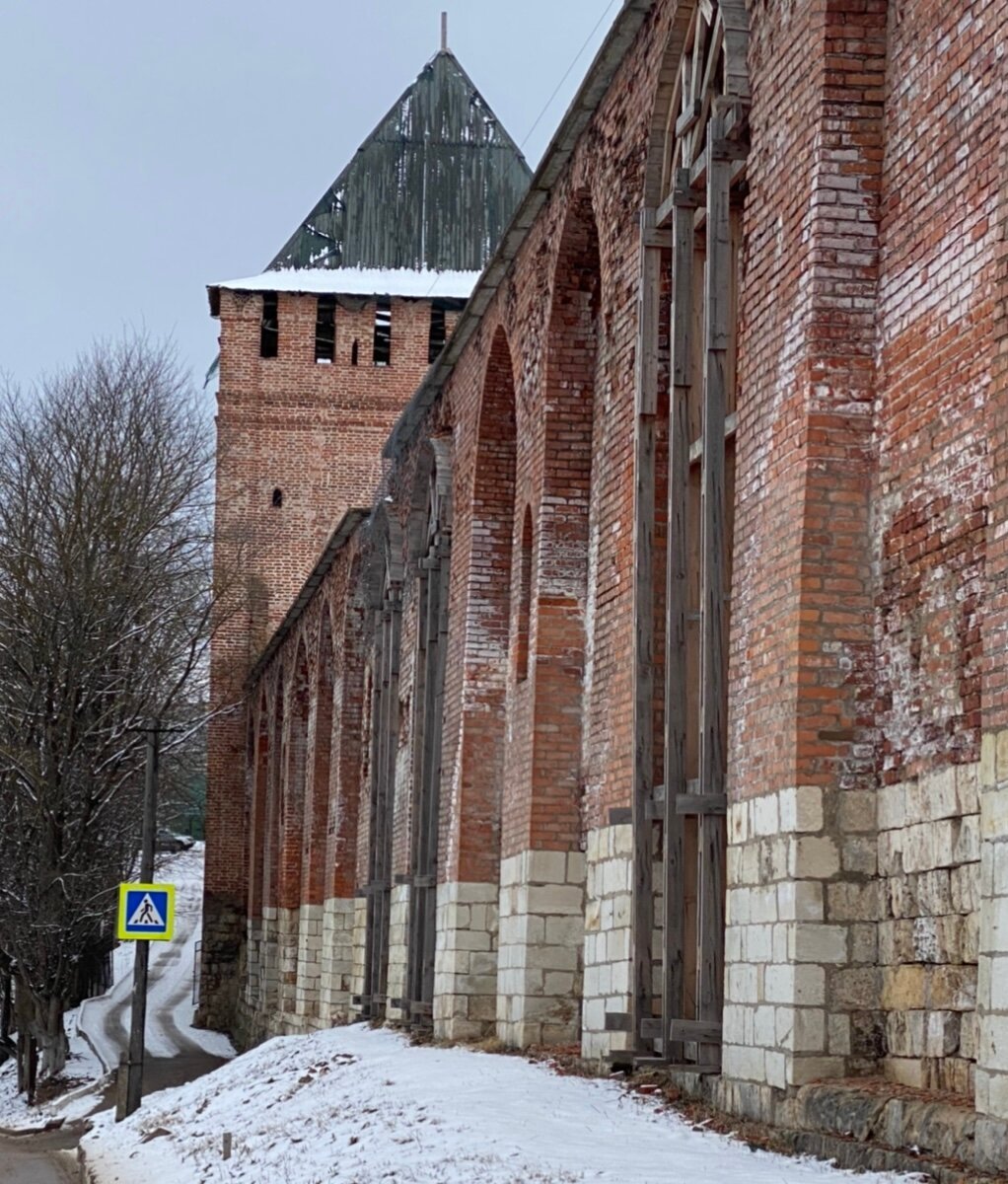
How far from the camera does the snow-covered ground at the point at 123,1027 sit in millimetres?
26672

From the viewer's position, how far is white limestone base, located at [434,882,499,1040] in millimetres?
18719

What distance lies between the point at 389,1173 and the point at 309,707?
2553 cm

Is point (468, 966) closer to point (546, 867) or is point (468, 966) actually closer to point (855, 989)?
point (546, 867)

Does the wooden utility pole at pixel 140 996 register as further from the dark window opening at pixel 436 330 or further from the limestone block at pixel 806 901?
the dark window opening at pixel 436 330

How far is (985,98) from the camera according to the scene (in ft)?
30.2

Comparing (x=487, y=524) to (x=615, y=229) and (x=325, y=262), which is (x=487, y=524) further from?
(x=325, y=262)

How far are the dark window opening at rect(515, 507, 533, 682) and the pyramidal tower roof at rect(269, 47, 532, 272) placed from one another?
28.3 m

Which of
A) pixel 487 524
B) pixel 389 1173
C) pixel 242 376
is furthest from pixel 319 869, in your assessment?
pixel 389 1173

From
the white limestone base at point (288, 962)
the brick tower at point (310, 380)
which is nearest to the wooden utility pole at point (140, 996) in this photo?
the white limestone base at point (288, 962)

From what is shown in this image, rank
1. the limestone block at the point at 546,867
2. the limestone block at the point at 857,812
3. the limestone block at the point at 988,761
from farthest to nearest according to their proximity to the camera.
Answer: the limestone block at the point at 546,867 < the limestone block at the point at 857,812 < the limestone block at the point at 988,761

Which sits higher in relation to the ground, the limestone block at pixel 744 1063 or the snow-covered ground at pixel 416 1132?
the limestone block at pixel 744 1063

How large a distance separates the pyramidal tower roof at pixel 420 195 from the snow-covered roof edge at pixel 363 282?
19 cm

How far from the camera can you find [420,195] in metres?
46.7

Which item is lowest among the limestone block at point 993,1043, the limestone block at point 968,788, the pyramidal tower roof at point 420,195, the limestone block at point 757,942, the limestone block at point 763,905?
the limestone block at point 993,1043
